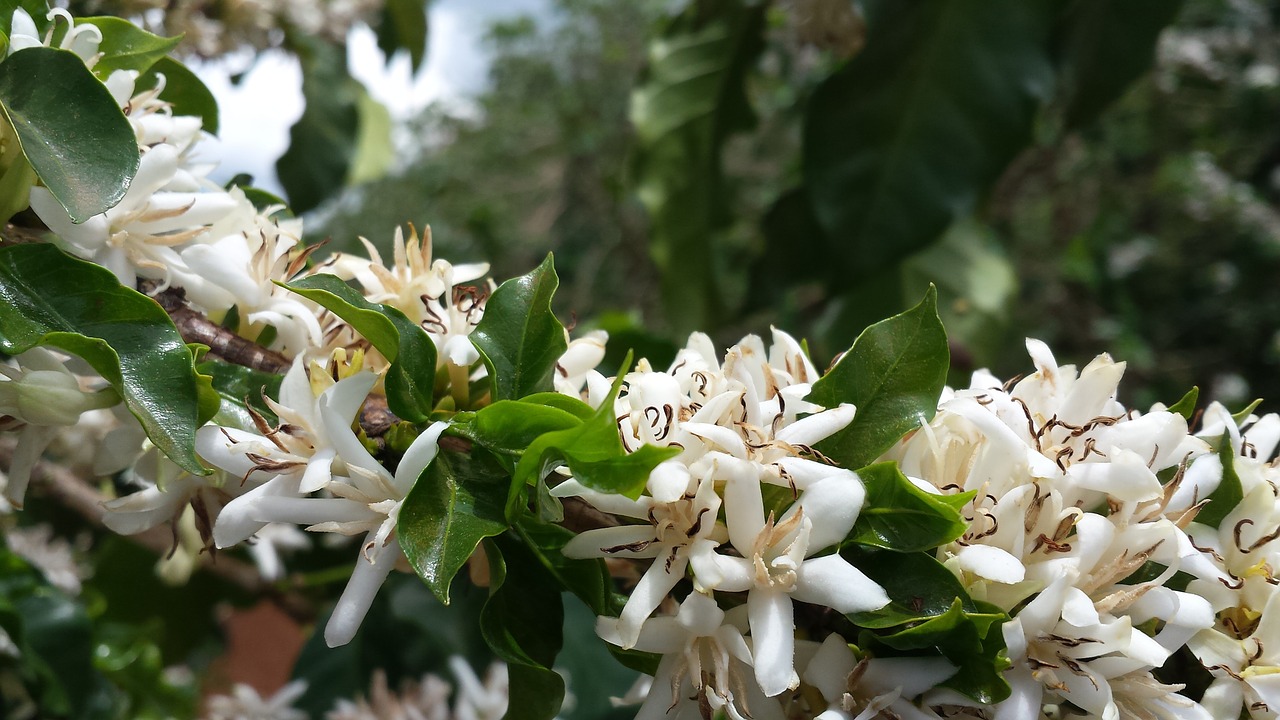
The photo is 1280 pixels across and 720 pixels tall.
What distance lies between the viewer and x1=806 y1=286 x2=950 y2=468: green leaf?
0.29m

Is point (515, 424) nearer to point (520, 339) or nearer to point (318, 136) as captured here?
point (520, 339)

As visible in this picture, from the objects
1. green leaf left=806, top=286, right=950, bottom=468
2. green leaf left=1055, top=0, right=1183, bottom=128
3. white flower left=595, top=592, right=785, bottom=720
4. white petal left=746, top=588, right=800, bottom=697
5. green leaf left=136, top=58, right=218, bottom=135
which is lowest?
green leaf left=1055, top=0, right=1183, bottom=128

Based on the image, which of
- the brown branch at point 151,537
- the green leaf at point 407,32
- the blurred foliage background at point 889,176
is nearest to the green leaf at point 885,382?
the blurred foliage background at point 889,176

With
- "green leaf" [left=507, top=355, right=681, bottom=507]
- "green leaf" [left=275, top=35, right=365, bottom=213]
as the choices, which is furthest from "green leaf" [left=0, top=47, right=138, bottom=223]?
"green leaf" [left=275, top=35, right=365, bottom=213]

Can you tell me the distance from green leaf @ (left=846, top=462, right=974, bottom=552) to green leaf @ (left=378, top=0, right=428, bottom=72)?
3.42ft

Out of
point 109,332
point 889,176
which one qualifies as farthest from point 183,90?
point 889,176

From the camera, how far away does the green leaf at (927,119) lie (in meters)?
0.81

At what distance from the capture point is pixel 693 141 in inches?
42.7

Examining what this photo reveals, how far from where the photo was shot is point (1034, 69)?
81 cm

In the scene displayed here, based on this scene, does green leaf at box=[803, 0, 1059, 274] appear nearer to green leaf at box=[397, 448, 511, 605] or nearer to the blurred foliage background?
the blurred foliage background

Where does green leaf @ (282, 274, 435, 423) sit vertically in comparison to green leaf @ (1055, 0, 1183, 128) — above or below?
A: above

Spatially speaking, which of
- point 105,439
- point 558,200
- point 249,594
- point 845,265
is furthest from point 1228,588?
point 558,200

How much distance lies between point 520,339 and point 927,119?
641 mm

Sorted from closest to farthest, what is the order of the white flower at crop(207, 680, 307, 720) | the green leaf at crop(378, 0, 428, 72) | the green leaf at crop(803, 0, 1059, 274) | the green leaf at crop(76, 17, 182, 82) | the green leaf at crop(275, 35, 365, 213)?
1. the green leaf at crop(76, 17, 182, 82)
2. the white flower at crop(207, 680, 307, 720)
3. the green leaf at crop(803, 0, 1059, 274)
4. the green leaf at crop(275, 35, 365, 213)
5. the green leaf at crop(378, 0, 428, 72)
